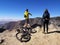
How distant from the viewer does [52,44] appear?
13.0 metres

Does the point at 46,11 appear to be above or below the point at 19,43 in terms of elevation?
above

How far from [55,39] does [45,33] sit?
1.89m

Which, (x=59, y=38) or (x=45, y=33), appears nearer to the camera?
(x=59, y=38)

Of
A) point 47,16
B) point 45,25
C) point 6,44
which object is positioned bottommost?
point 6,44

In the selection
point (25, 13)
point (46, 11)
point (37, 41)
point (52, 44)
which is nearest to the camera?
point (52, 44)

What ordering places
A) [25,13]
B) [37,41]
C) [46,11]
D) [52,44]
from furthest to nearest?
[25,13] → [46,11] → [37,41] → [52,44]

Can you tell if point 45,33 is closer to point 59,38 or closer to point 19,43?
point 59,38

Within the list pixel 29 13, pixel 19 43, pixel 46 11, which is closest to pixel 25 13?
pixel 29 13

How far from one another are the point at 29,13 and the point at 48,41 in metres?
3.95

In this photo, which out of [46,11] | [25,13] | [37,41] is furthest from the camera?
[25,13]

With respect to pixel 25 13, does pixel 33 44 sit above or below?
below

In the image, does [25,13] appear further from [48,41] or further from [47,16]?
[48,41]

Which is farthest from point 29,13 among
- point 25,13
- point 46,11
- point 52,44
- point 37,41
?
point 52,44

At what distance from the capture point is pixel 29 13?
1580 centimetres
